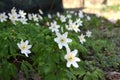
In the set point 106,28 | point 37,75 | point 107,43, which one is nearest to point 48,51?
point 37,75

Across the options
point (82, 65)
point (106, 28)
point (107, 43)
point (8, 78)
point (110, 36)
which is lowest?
point (8, 78)

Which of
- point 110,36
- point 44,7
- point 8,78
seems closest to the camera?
point 8,78

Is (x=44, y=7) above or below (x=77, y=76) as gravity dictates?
above

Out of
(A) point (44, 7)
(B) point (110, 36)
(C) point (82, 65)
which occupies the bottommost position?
(C) point (82, 65)

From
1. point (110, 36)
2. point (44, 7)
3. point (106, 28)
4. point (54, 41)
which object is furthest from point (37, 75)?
point (44, 7)

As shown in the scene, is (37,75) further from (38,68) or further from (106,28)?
(106,28)

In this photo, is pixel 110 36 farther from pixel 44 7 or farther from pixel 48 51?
pixel 48 51

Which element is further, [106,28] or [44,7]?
[44,7]

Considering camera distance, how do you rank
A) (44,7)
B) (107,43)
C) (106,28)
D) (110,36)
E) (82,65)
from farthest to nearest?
(44,7), (106,28), (110,36), (107,43), (82,65)

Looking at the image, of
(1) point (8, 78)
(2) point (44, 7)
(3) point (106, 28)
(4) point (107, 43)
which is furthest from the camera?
(2) point (44, 7)
